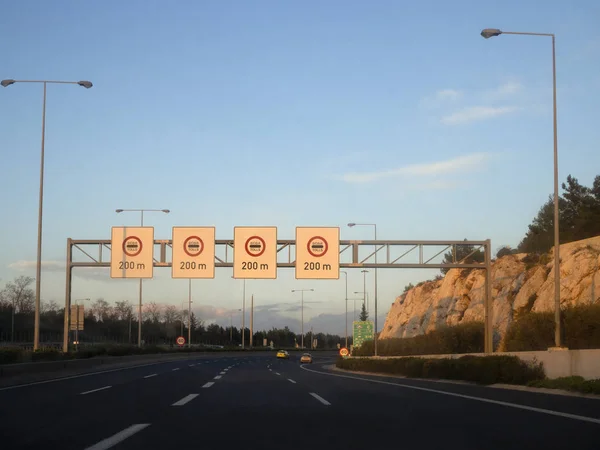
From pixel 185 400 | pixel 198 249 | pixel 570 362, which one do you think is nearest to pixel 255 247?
pixel 198 249

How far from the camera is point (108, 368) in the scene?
37.9m

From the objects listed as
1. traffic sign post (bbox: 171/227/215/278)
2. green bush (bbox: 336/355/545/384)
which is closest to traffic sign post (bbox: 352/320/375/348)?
green bush (bbox: 336/355/545/384)

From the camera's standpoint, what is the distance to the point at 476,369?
24.2 m

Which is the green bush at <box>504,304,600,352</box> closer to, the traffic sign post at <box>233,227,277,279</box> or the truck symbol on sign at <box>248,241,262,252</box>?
the traffic sign post at <box>233,227,277,279</box>

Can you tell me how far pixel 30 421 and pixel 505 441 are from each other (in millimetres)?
7581

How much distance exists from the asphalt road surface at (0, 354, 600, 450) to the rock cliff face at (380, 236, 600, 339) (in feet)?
105

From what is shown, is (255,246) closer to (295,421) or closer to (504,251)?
(295,421)

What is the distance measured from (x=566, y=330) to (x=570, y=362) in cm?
2066

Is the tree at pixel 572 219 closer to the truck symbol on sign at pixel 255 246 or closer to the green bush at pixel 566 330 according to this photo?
the green bush at pixel 566 330

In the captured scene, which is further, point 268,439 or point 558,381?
point 558,381

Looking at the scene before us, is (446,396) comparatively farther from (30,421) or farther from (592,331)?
(592,331)

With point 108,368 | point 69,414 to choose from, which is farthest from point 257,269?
point 69,414

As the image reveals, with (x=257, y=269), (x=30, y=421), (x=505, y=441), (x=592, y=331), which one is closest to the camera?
(x=505, y=441)

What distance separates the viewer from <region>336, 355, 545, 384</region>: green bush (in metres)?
22.0
